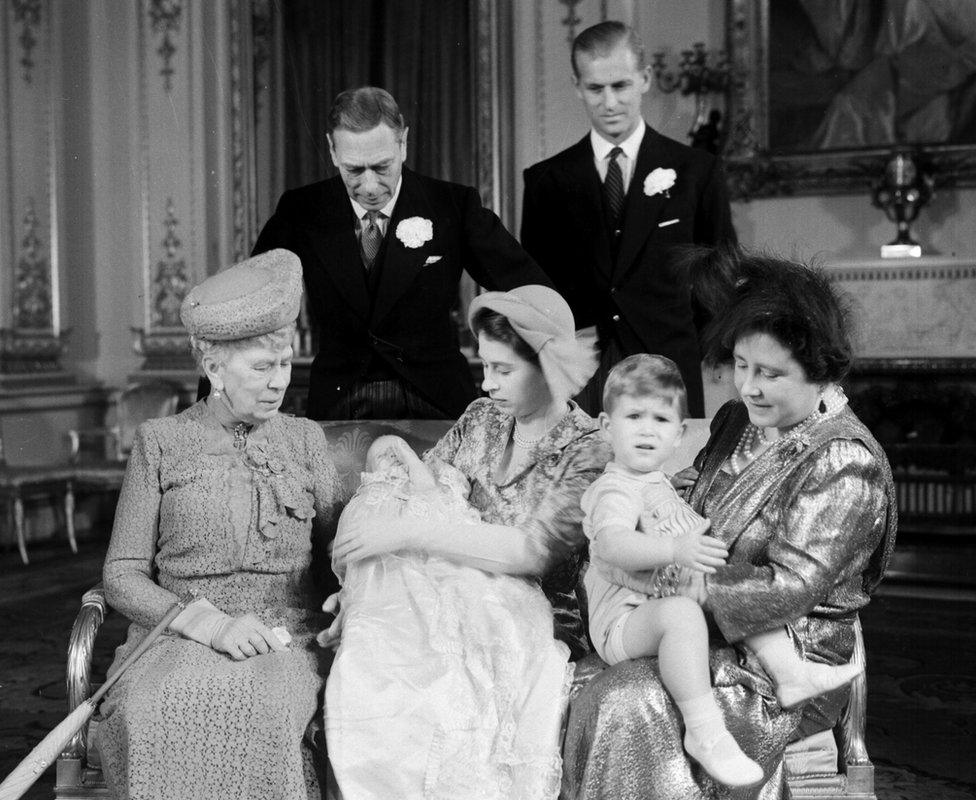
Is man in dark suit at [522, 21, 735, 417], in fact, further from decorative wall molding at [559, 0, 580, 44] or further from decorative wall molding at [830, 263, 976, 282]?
decorative wall molding at [559, 0, 580, 44]

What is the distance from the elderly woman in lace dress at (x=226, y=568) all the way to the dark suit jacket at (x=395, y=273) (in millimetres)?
666

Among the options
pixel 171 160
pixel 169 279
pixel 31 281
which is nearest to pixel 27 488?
pixel 31 281

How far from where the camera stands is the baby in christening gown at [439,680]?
7.52 ft

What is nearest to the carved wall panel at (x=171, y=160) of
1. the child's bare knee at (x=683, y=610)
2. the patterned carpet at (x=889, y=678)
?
the patterned carpet at (x=889, y=678)

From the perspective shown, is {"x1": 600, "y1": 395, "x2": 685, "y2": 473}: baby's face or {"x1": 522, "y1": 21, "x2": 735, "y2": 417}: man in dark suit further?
{"x1": 522, "y1": 21, "x2": 735, "y2": 417}: man in dark suit

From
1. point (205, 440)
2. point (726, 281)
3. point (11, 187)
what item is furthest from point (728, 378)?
point (11, 187)

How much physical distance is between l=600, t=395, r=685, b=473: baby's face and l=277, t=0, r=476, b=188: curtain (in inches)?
229

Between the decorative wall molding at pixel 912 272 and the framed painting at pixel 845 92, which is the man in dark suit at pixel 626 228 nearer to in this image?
the decorative wall molding at pixel 912 272

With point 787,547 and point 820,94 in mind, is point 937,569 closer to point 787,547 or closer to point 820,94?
point 820,94

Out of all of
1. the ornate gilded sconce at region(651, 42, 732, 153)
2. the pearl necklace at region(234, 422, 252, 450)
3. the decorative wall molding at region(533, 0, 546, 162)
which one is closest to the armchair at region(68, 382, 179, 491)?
the decorative wall molding at region(533, 0, 546, 162)

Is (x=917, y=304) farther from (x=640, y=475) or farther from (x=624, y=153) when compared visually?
(x=640, y=475)

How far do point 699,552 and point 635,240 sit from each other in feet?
5.51

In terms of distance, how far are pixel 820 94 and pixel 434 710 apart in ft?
19.5

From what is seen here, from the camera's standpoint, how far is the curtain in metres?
8.11
